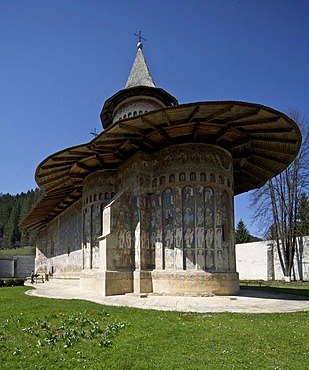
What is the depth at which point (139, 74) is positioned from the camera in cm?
2023

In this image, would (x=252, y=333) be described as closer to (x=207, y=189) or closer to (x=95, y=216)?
(x=207, y=189)

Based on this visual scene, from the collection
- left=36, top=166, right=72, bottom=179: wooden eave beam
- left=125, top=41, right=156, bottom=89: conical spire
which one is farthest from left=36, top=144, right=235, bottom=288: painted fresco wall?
left=125, top=41, right=156, bottom=89: conical spire

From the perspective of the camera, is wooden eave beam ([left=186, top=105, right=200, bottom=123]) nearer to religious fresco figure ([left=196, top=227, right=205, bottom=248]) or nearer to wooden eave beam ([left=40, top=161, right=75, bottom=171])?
religious fresco figure ([left=196, top=227, right=205, bottom=248])

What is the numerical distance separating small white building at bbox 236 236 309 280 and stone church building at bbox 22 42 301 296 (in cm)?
1196

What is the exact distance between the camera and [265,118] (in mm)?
11297

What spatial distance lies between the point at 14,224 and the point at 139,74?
223ft

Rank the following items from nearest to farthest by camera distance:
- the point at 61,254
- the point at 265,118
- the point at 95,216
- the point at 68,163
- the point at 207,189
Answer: the point at 265,118
the point at 207,189
the point at 68,163
the point at 95,216
the point at 61,254

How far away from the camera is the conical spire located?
64.2 ft

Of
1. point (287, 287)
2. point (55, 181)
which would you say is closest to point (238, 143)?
point (287, 287)

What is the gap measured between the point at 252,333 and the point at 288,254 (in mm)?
19574

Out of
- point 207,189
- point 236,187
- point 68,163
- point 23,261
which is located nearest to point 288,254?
point 236,187

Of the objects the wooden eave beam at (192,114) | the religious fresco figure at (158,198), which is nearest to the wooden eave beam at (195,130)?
the wooden eave beam at (192,114)

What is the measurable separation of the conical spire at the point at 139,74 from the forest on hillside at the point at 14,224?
5935 centimetres

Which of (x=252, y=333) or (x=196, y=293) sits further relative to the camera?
(x=196, y=293)
